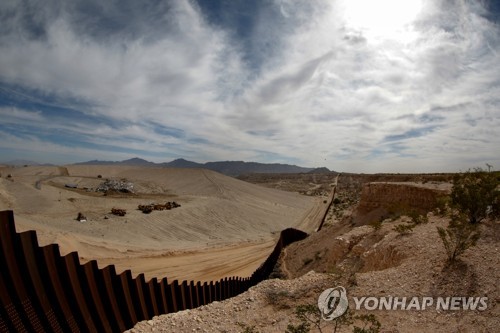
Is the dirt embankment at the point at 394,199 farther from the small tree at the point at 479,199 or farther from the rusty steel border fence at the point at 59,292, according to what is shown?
the rusty steel border fence at the point at 59,292

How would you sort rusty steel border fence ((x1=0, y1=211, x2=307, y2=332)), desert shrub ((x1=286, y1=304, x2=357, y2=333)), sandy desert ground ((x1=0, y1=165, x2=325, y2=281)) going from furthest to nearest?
sandy desert ground ((x1=0, y1=165, x2=325, y2=281)) < desert shrub ((x1=286, y1=304, x2=357, y2=333)) < rusty steel border fence ((x1=0, y1=211, x2=307, y2=332))

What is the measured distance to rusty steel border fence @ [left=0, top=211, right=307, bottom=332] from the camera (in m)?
3.61

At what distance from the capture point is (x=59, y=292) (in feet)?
13.2

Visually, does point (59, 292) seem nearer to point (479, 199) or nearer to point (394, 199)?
point (479, 199)

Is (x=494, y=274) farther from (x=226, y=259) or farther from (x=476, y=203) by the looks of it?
(x=226, y=259)

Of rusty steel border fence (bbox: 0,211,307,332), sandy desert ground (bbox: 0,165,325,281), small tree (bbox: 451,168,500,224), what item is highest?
small tree (bbox: 451,168,500,224)

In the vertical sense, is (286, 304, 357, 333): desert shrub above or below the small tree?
below

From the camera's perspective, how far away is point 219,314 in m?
4.99

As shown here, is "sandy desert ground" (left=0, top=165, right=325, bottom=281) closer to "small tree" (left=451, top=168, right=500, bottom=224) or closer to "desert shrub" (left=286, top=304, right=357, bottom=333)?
"small tree" (left=451, top=168, right=500, bottom=224)

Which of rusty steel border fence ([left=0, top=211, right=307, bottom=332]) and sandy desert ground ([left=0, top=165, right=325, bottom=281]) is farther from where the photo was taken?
sandy desert ground ([left=0, top=165, right=325, bottom=281])

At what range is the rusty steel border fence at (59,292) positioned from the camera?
3613mm

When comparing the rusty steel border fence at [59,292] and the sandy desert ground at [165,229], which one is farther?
the sandy desert ground at [165,229]

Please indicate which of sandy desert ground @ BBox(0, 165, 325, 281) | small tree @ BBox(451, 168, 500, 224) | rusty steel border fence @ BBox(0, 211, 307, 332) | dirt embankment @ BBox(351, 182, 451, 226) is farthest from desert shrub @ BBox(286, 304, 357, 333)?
sandy desert ground @ BBox(0, 165, 325, 281)

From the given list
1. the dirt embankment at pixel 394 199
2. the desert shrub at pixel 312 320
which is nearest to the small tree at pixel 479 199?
the dirt embankment at pixel 394 199
